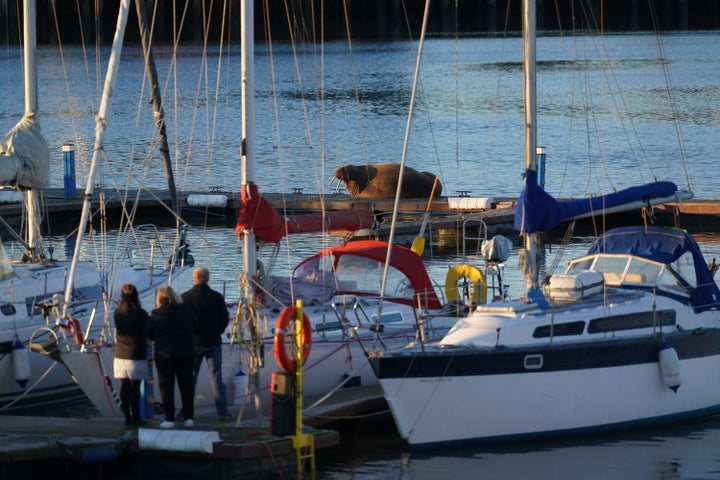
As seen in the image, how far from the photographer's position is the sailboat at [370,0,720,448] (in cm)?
1720

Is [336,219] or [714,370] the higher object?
[336,219]

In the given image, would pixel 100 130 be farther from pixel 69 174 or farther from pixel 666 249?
pixel 69 174

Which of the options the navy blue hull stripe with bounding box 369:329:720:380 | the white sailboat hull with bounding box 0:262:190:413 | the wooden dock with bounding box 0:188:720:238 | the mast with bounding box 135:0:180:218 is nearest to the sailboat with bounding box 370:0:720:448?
the navy blue hull stripe with bounding box 369:329:720:380

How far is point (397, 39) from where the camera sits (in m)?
128

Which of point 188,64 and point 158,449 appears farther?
point 188,64

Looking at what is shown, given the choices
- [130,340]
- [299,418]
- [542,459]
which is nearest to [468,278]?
[542,459]

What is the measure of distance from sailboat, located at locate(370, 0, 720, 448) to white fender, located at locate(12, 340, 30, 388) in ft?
14.9

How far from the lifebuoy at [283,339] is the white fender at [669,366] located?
454 cm

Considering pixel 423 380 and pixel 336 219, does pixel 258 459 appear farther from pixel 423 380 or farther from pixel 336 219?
pixel 336 219

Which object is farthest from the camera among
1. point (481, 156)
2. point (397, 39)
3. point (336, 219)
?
point (397, 39)

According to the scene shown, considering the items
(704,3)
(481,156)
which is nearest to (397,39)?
(704,3)

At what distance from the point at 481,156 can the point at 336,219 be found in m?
28.6

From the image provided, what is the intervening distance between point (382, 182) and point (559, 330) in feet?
62.8

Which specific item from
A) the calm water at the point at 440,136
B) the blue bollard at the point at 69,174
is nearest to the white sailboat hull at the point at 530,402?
the calm water at the point at 440,136
